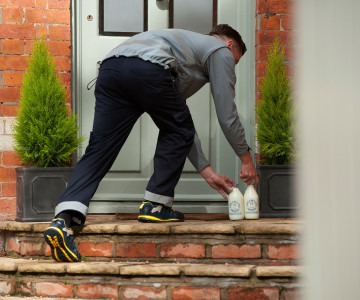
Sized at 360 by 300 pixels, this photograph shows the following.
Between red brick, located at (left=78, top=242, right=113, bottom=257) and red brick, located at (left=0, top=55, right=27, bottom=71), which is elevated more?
red brick, located at (left=0, top=55, right=27, bottom=71)

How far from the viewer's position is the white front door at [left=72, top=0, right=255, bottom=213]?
4.05m

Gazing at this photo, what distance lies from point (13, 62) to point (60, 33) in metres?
0.37

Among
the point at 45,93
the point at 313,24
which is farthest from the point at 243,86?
the point at 313,24

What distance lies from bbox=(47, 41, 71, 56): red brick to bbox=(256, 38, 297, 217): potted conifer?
4.44 feet

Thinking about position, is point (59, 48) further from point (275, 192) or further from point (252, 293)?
point (252, 293)

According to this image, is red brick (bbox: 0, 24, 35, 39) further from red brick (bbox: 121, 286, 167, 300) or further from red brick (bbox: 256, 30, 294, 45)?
red brick (bbox: 121, 286, 167, 300)

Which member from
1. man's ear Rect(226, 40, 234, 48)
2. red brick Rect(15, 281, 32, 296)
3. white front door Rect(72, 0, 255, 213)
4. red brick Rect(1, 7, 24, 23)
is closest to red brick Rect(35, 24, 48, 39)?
red brick Rect(1, 7, 24, 23)

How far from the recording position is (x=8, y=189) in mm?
3777

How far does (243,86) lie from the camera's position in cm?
411

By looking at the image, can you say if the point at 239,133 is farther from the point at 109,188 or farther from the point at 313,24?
the point at 313,24

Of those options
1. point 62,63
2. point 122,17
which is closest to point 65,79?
point 62,63

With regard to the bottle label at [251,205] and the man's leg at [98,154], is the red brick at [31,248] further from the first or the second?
the bottle label at [251,205]

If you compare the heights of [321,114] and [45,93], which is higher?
[45,93]

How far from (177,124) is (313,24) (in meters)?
2.59
